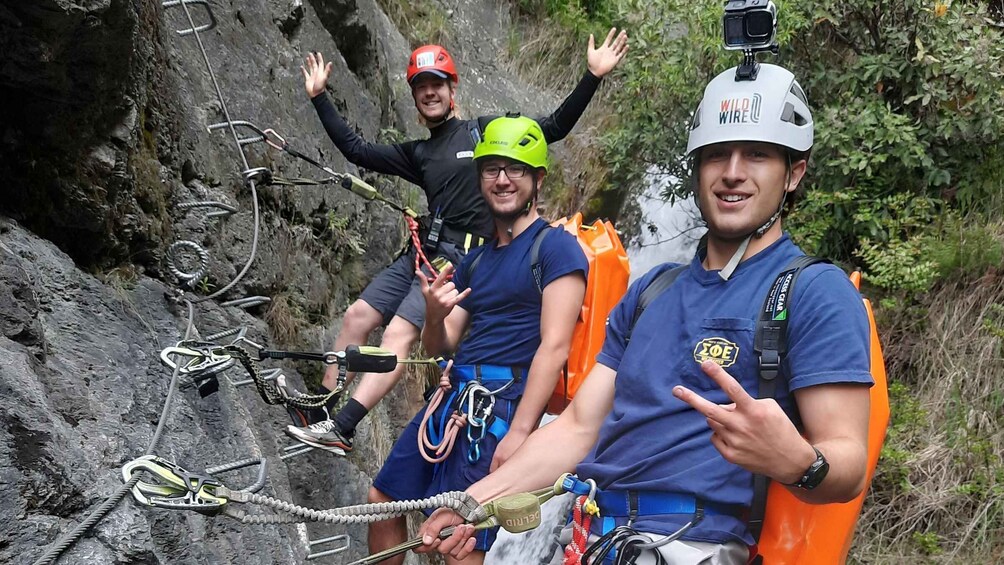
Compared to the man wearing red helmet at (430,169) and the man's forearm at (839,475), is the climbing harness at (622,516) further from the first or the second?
the man wearing red helmet at (430,169)

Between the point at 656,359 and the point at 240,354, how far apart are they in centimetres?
186

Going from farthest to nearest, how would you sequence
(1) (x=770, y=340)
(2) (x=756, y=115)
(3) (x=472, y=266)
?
(3) (x=472, y=266)
(2) (x=756, y=115)
(1) (x=770, y=340)

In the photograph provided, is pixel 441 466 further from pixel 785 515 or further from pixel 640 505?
pixel 785 515

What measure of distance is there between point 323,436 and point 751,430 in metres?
3.07

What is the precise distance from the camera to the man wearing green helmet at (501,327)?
12.4ft

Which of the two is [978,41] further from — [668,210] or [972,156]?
[668,210]

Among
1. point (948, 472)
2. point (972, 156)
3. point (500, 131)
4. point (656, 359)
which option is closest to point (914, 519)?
point (948, 472)

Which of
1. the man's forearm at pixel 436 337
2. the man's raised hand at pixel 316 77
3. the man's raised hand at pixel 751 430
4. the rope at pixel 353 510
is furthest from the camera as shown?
the man's raised hand at pixel 316 77

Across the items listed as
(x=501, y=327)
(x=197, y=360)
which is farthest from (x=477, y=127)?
(x=197, y=360)

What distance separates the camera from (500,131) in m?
4.23

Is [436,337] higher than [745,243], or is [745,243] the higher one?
[745,243]

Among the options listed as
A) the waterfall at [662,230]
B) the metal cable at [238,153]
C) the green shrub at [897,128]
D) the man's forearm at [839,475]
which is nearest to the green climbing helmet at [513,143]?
the metal cable at [238,153]

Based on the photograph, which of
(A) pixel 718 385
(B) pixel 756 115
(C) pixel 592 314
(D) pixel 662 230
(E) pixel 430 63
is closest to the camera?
(A) pixel 718 385

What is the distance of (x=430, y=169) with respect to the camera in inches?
215
